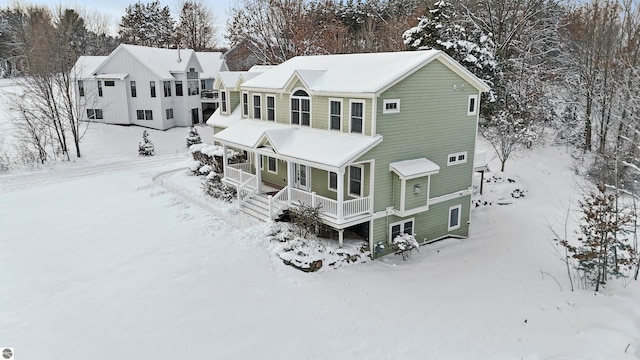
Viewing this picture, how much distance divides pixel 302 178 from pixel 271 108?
412cm

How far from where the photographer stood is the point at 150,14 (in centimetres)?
6016

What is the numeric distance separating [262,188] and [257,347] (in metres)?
10.6

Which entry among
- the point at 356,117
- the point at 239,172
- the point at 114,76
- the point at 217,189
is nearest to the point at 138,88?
the point at 114,76

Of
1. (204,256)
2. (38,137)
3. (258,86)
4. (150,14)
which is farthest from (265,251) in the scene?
(150,14)

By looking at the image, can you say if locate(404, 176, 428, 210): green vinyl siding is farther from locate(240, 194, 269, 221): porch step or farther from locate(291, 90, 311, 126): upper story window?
locate(240, 194, 269, 221): porch step

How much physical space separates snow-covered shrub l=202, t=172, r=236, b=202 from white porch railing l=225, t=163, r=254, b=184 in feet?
2.11

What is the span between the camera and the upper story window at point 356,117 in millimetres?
16203

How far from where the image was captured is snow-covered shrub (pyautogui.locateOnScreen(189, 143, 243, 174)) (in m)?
23.3

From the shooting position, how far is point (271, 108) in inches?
826

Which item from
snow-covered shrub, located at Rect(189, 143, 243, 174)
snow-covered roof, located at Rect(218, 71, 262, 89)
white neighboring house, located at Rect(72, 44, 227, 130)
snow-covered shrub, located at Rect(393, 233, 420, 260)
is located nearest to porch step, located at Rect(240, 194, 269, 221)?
snow-covered shrub, located at Rect(189, 143, 243, 174)

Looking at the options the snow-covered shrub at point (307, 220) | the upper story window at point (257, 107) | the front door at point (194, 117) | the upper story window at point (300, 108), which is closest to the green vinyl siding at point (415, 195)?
the snow-covered shrub at point (307, 220)

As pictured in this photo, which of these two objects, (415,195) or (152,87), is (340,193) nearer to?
(415,195)

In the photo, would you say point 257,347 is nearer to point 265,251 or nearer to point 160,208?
point 265,251

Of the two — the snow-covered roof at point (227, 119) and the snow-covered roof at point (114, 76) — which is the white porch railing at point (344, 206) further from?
the snow-covered roof at point (114, 76)
